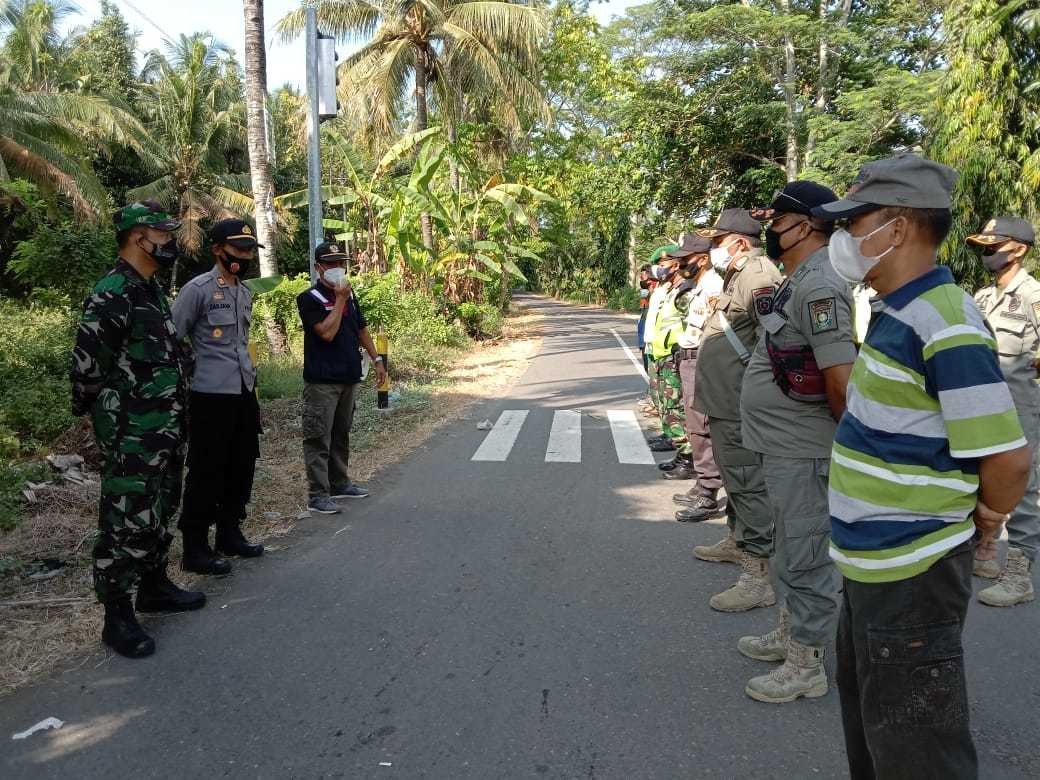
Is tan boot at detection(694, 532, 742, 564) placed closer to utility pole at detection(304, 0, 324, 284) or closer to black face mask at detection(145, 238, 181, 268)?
black face mask at detection(145, 238, 181, 268)

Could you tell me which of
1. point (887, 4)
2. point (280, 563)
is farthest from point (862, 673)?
point (887, 4)

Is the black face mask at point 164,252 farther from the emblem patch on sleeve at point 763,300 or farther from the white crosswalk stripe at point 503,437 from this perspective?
the white crosswalk stripe at point 503,437

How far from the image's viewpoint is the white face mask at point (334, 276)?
19.3 ft

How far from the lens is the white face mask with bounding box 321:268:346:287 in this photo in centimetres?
587

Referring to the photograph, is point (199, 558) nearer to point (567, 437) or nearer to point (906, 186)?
point (906, 186)

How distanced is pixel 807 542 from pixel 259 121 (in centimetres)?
1039

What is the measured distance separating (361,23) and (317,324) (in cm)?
1675

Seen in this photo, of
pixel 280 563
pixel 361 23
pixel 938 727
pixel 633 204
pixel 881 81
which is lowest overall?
pixel 280 563

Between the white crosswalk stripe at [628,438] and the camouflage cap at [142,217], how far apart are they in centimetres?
511

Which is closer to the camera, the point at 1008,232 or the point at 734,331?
the point at 734,331

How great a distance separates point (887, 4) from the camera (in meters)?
18.1

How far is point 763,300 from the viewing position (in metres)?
3.73

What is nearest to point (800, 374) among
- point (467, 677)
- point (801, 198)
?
point (801, 198)

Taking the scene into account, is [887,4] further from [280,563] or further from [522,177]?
[280,563]
